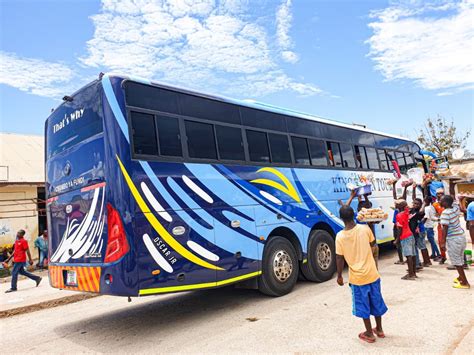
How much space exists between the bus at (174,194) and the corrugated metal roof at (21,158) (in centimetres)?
1194

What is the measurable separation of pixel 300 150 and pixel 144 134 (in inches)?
153

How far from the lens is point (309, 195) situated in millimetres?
8031

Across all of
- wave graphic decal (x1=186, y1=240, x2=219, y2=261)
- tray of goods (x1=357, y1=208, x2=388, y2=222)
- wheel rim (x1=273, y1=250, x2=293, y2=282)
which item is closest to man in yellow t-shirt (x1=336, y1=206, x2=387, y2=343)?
tray of goods (x1=357, y1=208, x2=388, y2=222)

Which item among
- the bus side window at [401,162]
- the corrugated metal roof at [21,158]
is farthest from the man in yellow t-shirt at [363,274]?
the corrugated metal roof at [21,158]

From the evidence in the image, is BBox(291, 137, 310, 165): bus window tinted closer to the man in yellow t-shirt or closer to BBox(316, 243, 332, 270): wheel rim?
BBox(316, 243, 332, 270): wheel rim

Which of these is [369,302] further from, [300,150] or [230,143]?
[300,150]

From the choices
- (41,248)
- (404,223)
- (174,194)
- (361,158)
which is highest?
(361,158)

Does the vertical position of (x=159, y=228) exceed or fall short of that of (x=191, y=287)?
it exceeds it

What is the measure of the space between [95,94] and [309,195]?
4.68 metres

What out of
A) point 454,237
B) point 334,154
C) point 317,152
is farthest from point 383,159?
point 454,237

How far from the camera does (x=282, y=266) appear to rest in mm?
6965

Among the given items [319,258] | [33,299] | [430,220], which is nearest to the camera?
[319,258]

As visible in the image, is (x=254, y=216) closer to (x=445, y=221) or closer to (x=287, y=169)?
(x=287, y=169)

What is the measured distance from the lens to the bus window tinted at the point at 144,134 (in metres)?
Answer: 5.24
